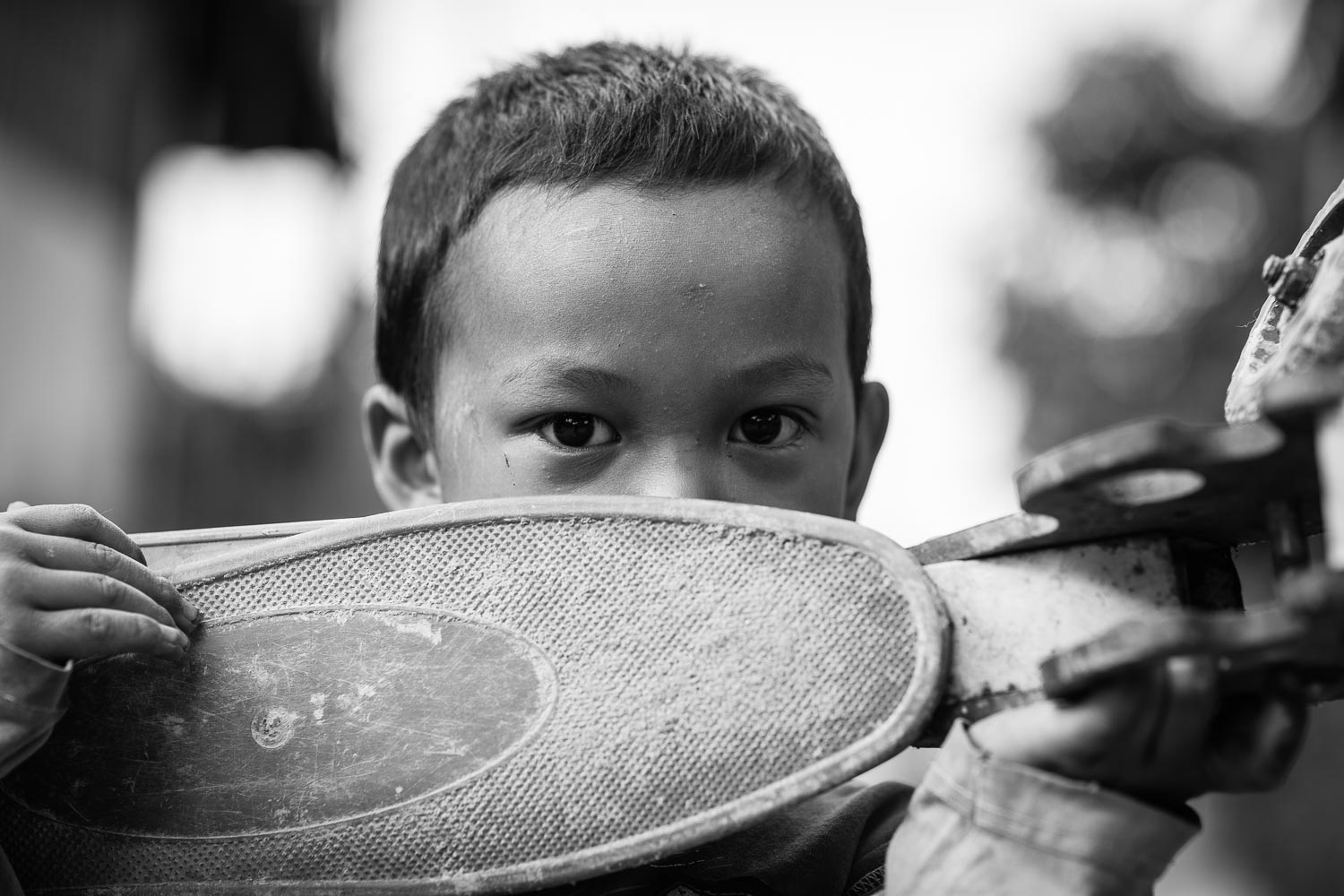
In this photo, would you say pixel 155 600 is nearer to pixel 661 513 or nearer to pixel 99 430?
pixel 661 513

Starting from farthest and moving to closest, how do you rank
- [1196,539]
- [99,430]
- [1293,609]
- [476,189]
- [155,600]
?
[99,430]
[476,189]
[155,600]
[1196,539]
[1293,609]

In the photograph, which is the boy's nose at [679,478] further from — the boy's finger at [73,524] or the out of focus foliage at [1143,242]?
the out of focus foliage at [1143,242]

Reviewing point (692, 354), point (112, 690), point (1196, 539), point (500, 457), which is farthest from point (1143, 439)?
point (112, 690)

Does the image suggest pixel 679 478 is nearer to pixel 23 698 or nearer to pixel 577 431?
pixel 577 431

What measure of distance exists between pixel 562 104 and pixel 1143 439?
1.05 meters

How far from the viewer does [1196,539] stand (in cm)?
104

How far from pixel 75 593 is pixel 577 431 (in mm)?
563

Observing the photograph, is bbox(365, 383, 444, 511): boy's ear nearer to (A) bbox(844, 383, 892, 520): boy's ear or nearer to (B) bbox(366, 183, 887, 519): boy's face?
(B) bbox(366, 183, 887, 519): boy's face

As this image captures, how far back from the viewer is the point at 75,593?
1.09m

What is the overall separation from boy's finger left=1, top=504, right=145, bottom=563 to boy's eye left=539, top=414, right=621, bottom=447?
469 mm

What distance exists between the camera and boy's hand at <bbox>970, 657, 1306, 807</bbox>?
0.84 meters

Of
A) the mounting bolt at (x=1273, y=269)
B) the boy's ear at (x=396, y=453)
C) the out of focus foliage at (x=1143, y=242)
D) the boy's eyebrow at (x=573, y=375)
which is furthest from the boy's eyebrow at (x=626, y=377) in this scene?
the out of focus foliage at (x=1143, y=242)

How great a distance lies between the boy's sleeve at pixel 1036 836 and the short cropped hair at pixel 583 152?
82 cm

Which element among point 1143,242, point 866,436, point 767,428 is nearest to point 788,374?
point 767,428
